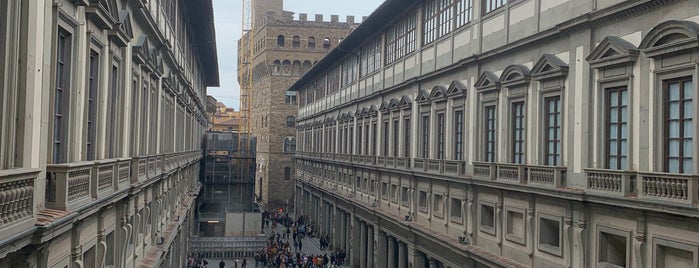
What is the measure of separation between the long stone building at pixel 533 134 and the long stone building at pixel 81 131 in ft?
34.9

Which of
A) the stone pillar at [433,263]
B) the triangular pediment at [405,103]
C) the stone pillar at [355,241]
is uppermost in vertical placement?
the triangular pediment at [405,103]

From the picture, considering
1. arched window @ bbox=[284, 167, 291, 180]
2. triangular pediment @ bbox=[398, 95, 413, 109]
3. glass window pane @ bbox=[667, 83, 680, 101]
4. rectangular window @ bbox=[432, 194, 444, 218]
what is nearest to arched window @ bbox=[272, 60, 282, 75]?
arched window @ bbox=[284, 167, 291, 180]

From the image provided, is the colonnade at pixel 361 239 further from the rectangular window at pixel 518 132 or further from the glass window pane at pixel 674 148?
the glass window pane at pixel 674 148

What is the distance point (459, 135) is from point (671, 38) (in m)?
12.8

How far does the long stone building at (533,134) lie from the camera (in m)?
15.0

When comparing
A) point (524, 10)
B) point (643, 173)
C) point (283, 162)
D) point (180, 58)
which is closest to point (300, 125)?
point (283, 162)

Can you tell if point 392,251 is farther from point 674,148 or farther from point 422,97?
point 674,148

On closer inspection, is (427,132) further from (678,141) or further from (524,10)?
(678,141)

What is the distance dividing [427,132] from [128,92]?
15801 mm

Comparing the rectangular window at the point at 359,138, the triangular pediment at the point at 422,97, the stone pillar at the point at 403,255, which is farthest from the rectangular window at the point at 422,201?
the rectangular window at the point at 359,138

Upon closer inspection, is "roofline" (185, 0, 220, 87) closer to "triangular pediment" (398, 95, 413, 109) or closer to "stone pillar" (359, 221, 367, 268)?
"triangular pediment" (398, 95, 413, 109)

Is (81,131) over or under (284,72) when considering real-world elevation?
under

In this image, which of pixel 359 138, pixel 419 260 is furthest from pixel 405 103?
pixel 359 138

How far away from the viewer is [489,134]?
2442cm
